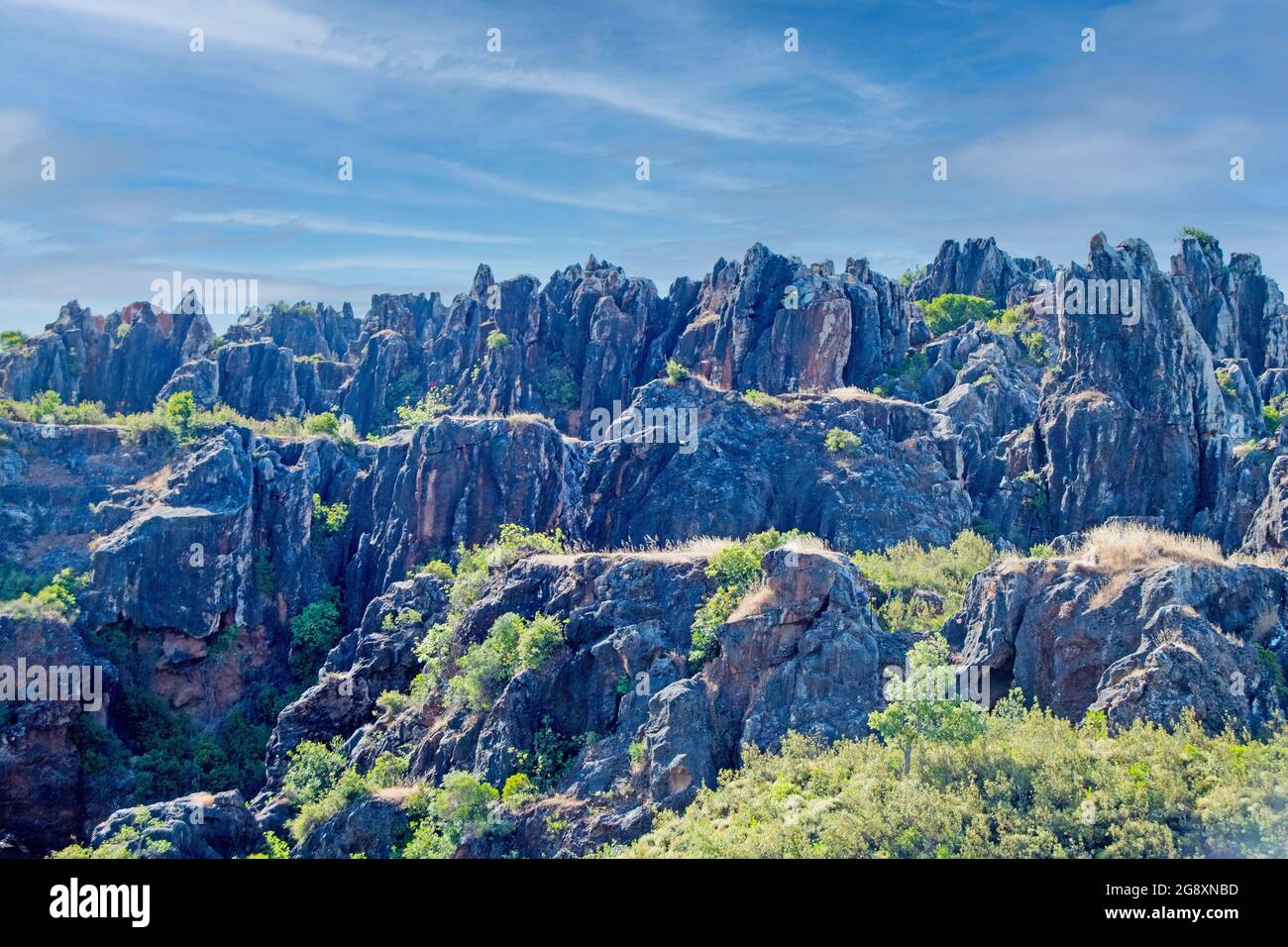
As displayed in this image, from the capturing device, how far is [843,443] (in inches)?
2094

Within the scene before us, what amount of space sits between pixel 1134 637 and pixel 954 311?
71.9 metres

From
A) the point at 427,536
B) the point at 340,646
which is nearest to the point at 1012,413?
the point at 427,536

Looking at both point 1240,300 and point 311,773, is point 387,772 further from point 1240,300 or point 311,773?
point 1240,300

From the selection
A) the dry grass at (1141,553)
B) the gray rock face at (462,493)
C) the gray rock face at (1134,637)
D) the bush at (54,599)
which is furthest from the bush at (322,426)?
the dry grass at (1141,553)

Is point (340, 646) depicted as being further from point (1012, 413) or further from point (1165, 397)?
point (1012, 413)

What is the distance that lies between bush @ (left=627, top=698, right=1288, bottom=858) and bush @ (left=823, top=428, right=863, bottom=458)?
29.8 metres

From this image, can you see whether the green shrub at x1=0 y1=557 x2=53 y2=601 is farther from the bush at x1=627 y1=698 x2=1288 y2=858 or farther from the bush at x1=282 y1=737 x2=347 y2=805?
the bush at x1=627 y1=698 x2=1288 y2=858

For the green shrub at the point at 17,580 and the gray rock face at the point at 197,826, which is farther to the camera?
the green shrub at the point at 17,580

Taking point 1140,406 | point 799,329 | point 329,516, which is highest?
point 799,329

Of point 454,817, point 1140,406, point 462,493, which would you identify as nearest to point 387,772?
point 454,817

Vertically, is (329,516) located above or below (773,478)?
below

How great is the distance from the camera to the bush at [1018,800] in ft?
58.3

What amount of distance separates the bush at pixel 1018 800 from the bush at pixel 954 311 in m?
69.5

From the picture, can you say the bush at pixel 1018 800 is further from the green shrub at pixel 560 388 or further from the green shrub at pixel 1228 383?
the green shrub at pixel 560 388
